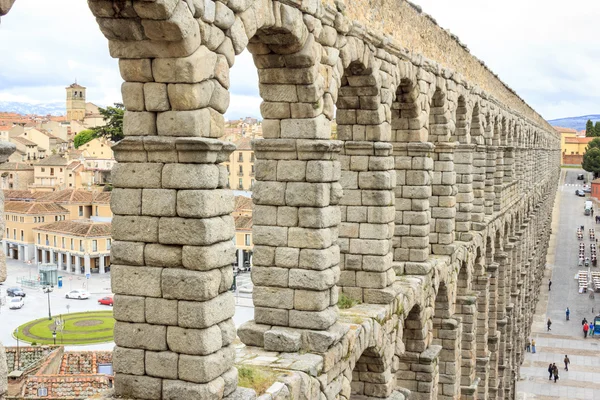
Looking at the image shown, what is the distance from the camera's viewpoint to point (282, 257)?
916 centimetres

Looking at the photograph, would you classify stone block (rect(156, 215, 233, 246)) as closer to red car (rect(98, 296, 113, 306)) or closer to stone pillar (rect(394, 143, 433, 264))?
stone pillar (rect(394, 143, 433, 264))

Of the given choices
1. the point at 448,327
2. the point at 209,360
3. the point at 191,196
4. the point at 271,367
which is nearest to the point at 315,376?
the point at 271,367

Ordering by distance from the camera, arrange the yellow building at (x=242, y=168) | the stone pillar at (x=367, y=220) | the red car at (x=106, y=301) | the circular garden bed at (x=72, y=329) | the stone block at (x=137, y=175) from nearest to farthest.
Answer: the stone block at (x=137, y=175), the stone pillar at (x=367, y=220), the circular garden bed at (x=72, y=329), the red car at (x=106, y=301), the yellow building at (x=242, y=168)

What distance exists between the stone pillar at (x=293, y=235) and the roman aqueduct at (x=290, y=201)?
18 millimetres

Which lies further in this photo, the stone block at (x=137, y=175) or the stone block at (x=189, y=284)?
the stone block at (x=137, y=175)

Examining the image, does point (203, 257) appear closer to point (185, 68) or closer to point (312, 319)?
point (185, 68)

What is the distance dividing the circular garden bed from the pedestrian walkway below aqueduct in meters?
17.7

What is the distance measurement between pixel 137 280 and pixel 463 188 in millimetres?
12626

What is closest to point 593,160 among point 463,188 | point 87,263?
point 87,263

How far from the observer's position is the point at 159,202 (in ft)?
22.0

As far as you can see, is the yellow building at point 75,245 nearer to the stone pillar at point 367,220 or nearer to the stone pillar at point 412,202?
the stone pillar at point 412,202

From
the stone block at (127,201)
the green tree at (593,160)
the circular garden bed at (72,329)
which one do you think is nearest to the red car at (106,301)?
the circular garden bed at (72,329)

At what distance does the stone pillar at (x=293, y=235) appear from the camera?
902cm

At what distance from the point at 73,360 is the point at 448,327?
12835 mm
